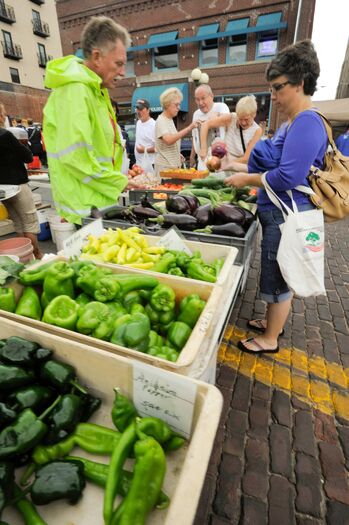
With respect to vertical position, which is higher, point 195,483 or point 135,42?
point 135,42

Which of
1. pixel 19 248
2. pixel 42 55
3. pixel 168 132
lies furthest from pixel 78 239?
pixel 42 55

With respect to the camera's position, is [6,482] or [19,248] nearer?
[6,482]

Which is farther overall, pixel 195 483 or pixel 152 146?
pixel 152 146

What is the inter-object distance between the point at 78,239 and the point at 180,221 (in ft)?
3.11

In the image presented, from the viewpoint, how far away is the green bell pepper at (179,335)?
4.66ft

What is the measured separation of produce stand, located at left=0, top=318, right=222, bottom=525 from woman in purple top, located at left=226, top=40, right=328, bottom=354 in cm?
163

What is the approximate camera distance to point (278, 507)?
5.57ft

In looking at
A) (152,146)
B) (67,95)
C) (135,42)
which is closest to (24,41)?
(135,42)

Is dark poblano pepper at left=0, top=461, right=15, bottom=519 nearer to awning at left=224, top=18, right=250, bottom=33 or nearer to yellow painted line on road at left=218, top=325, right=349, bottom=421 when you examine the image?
yellow painted line on road at left=218, top=325, right=349, bottom=421

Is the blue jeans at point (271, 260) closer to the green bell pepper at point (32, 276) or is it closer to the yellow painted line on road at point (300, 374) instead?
the yellow painted line on road at point (300, 374)

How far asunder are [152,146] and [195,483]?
6.68m

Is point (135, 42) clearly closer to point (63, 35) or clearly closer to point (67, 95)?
point (63, 35)

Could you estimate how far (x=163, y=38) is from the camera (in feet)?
68.2

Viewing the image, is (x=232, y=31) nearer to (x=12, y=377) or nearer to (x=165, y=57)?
(x=165, y=57)
